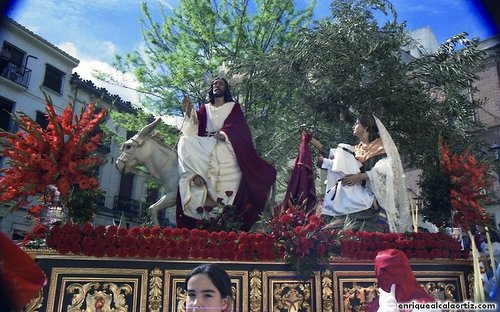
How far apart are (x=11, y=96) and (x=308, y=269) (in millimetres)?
24279

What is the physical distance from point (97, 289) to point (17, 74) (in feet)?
79.4

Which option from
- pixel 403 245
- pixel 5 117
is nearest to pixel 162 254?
pixel 403 245

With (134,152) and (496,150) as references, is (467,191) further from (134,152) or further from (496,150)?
(496,150)

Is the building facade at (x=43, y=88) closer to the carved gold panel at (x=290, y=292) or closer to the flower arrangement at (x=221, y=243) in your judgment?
the flower arrangement at (x=221, y=243)

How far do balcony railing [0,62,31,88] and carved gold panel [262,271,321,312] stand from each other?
24225 mm

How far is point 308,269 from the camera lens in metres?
5.54

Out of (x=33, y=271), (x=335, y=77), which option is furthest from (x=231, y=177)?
(x=335, y=77)

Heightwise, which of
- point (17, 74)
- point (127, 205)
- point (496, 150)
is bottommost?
point (496, 150)

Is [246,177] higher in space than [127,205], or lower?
lower

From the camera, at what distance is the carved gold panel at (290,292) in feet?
17.8

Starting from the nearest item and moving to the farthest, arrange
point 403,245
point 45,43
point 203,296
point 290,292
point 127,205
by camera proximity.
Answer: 1. point 203,296
2. point 290,292
3. point 403,245
4. point 45,43
5. point 127,205

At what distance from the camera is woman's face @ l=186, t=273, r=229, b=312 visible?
10.2ft

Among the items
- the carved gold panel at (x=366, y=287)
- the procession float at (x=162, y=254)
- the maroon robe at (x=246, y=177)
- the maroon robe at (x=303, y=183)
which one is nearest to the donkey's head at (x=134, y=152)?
the maroon robe at (x=246, y=177)

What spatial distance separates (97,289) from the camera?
4.96 meters
